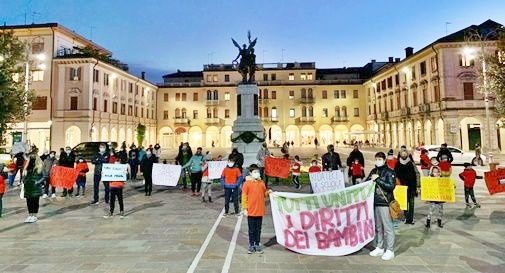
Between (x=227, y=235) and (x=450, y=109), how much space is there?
3758 centimetres

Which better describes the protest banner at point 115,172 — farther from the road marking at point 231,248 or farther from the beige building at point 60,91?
the beige building at point 60,91

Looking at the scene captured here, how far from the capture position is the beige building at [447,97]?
122ft

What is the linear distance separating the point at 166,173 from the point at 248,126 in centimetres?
820

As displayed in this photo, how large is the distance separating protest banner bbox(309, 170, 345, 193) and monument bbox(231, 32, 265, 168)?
7.77 meters

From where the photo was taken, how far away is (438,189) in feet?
29.0

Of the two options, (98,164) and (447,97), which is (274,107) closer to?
(447,97)

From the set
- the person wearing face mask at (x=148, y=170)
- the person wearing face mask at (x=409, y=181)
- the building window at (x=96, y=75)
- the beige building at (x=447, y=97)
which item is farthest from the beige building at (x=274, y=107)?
the person wearing face mask at (x=409, y=181)

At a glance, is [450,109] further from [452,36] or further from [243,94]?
[243,94]

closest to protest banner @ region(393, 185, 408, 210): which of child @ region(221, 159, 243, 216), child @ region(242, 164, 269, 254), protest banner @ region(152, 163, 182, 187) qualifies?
child @ region(242, 164, 269, 254)

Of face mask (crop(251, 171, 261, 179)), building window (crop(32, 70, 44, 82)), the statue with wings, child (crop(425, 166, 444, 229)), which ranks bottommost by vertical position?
child (crop(425, 166, 444, 229))

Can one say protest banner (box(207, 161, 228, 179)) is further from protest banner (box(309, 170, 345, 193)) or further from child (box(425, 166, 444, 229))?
child (box(425, 166, 444, 229))

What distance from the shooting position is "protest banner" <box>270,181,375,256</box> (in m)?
A: 6.79

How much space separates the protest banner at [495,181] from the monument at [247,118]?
36.5ft

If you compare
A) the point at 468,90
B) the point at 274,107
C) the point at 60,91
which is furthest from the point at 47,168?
the point at 274,107
